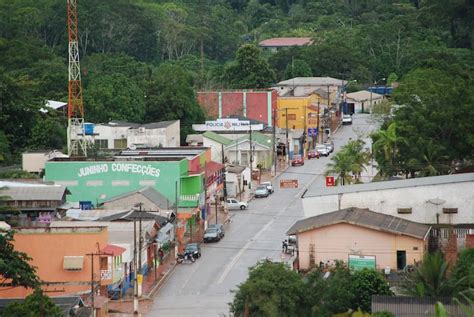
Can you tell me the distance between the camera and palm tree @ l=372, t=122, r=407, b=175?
190 ft

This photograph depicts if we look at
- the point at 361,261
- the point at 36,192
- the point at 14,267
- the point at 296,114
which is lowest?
the point at 361,261

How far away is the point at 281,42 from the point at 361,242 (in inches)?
3154

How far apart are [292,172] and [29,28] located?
3937 centimetres

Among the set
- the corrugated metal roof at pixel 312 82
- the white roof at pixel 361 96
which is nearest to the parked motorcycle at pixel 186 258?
the corrugated metal roof at pixel 312 82

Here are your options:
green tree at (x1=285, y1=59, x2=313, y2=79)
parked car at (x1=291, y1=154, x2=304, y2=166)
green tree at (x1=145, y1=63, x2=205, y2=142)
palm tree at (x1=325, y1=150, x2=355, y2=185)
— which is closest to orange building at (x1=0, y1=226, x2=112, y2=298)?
palm tree at (x1=325, y1=150, x2=355, y2=185)

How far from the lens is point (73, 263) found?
141ft

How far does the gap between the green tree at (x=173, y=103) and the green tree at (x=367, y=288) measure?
3869 centimetres

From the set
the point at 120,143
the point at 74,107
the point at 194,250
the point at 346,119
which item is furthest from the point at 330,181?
the point at 346,119

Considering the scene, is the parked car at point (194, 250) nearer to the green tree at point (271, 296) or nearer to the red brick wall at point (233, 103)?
the green tree at point (271, 296)

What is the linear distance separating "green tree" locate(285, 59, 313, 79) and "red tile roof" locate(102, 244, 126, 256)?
59.1m

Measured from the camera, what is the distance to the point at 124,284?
148 ft

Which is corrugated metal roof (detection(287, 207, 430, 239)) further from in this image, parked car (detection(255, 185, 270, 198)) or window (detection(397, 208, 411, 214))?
parked car (detection(255, 185, 270, 198))

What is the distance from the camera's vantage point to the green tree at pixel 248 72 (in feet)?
307

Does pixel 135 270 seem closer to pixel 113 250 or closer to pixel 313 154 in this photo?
pixel 113 250
